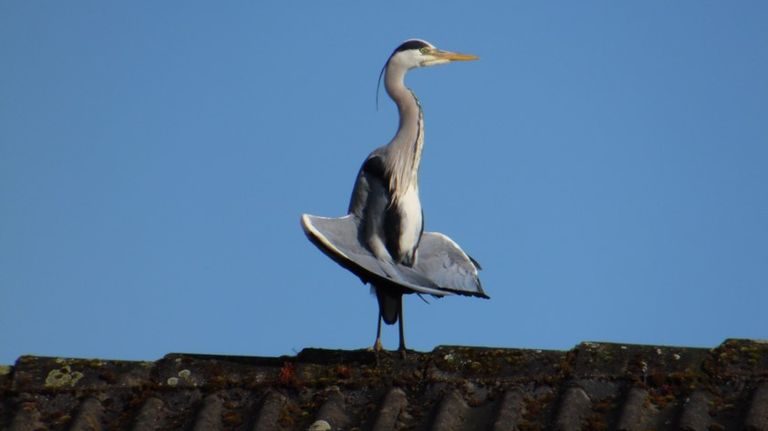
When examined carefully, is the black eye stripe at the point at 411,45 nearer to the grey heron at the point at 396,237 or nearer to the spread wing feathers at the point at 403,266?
the grey heron at the point at 396,237

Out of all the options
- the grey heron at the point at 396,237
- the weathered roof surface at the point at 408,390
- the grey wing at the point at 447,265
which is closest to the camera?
the weathered roof surface at the point at 408,390

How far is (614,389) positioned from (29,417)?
2.69 metres

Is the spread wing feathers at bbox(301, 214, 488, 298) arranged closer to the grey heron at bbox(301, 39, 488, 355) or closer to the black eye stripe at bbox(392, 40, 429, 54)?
the grey heron at bbox(301, 39, 488, 355)

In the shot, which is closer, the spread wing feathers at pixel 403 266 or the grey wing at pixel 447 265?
the spread wing feathers at pixel 403 266

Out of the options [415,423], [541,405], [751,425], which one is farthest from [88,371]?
[751,425]

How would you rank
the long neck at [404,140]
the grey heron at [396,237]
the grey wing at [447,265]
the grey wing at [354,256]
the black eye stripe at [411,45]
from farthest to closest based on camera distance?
the black eye stripe at [411,45] → the long neck at [404,140] → the grey wing at [447,265] → the grey heron at [396,237] → the grey wing at [354,256]

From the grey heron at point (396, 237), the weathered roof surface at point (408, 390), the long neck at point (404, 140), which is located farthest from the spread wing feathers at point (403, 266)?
the weathered roof surface at point (408, 390)

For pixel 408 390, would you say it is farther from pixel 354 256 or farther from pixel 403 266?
pixel 403 266

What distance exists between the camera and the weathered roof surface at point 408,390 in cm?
628

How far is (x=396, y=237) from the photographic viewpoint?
8617 mm

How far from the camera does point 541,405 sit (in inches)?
254

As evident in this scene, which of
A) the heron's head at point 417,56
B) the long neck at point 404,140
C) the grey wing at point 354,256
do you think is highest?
the heron's head at point 417,56

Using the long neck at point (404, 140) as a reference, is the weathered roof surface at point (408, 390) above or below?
below

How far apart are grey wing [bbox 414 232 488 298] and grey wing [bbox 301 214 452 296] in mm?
151
